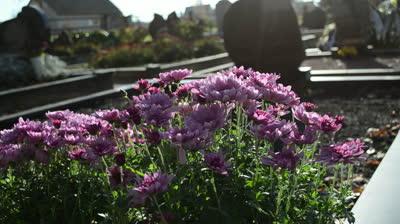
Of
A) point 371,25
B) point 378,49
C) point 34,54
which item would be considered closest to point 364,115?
point 34,54

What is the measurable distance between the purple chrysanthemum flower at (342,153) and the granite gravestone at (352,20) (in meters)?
14.7

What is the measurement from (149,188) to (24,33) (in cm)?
1324

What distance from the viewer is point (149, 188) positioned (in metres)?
1.63

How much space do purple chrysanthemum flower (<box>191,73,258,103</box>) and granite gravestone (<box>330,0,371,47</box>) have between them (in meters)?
14.7

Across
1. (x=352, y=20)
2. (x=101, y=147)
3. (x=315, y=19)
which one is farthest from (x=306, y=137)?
(x=315, y=19)

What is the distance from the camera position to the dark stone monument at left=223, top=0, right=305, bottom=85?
305 inches

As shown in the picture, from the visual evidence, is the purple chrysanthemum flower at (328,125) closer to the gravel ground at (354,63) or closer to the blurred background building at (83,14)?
the gravel ground at (354,63)

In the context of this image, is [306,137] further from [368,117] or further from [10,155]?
[368,117]

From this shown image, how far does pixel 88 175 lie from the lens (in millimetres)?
2330

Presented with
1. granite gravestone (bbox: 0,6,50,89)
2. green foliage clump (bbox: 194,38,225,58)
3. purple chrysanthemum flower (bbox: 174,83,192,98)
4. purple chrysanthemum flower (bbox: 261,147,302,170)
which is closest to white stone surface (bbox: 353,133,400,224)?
purple chrysanthemum flower (bbox: 261,147,302,170)

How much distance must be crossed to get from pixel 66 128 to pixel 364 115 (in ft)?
17.6

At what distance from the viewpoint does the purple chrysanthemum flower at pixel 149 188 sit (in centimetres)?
164

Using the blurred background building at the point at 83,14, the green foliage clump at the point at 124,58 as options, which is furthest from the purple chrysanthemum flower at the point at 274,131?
the blurred background building at the point at 83,14

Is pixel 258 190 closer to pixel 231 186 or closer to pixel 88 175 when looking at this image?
pixel 231 186
